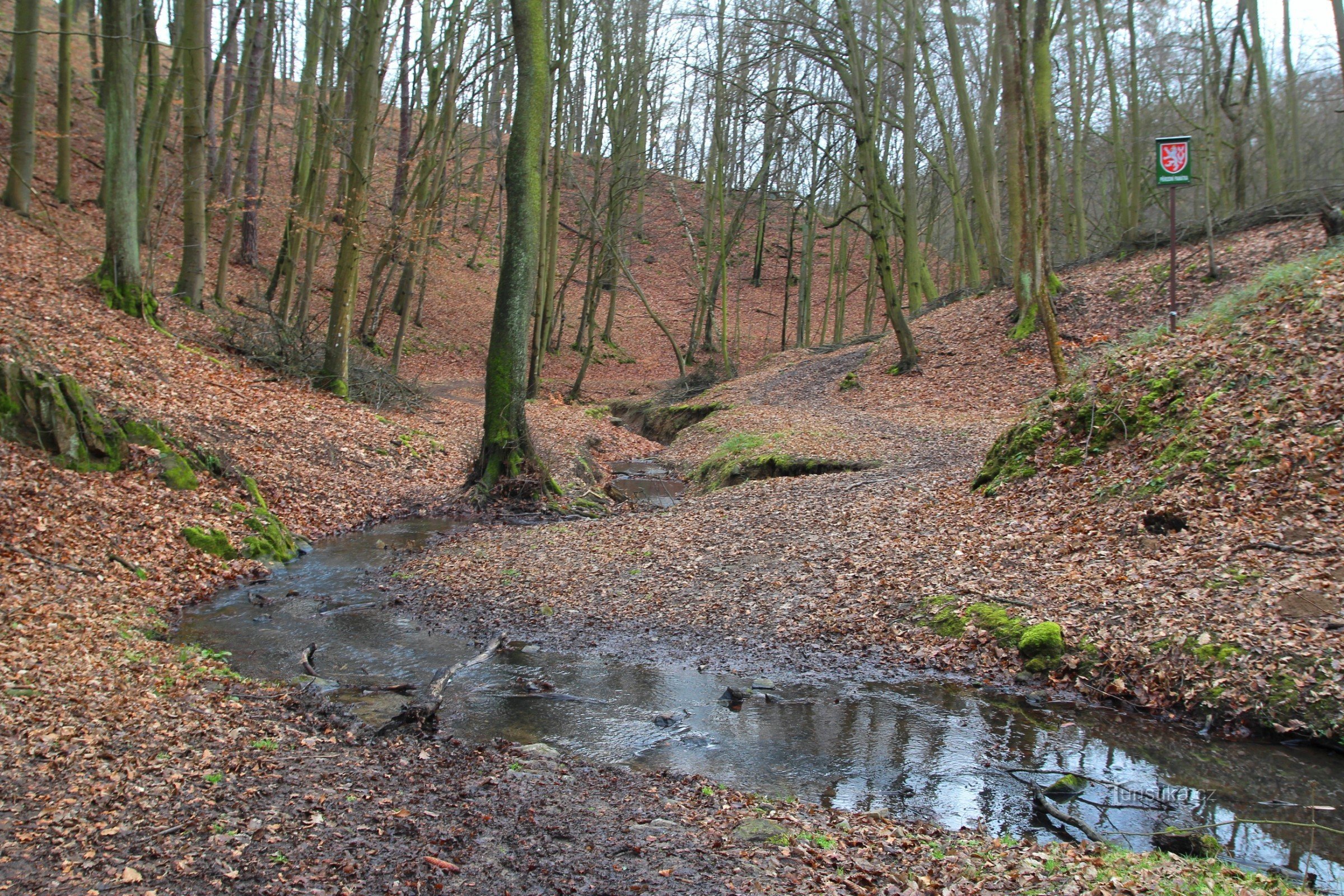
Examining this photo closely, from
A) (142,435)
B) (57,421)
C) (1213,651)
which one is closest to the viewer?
(1213,651)

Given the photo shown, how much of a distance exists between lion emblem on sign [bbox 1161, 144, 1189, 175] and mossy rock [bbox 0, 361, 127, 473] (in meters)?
15.4

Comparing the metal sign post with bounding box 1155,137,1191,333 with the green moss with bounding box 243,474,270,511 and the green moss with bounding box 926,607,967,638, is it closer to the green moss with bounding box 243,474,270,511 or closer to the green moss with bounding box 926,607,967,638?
the green moss with bounding box 926,607,967,638

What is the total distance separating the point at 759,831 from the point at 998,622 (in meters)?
3.48

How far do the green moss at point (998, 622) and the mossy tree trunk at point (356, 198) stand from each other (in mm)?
12937

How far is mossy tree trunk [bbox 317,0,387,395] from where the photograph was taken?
15.0 meters

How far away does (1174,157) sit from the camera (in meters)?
13.2

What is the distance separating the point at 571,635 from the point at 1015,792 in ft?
13.2

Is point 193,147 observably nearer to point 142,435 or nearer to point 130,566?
point 142,435

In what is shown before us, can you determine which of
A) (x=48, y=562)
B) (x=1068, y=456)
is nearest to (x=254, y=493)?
(x=48, y=562)

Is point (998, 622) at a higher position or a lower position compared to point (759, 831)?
higher

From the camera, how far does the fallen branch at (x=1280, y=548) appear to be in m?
5.97

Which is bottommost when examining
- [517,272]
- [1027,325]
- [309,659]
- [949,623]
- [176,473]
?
[309,659]

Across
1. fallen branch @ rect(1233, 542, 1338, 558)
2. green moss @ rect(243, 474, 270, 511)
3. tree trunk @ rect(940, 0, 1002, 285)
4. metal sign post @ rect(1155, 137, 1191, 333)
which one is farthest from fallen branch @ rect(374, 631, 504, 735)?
tree trunk @ rect(940, 0, 1002, 285)

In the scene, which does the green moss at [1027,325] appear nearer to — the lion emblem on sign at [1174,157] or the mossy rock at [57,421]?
the lion emblem on sign at [1174,157]
